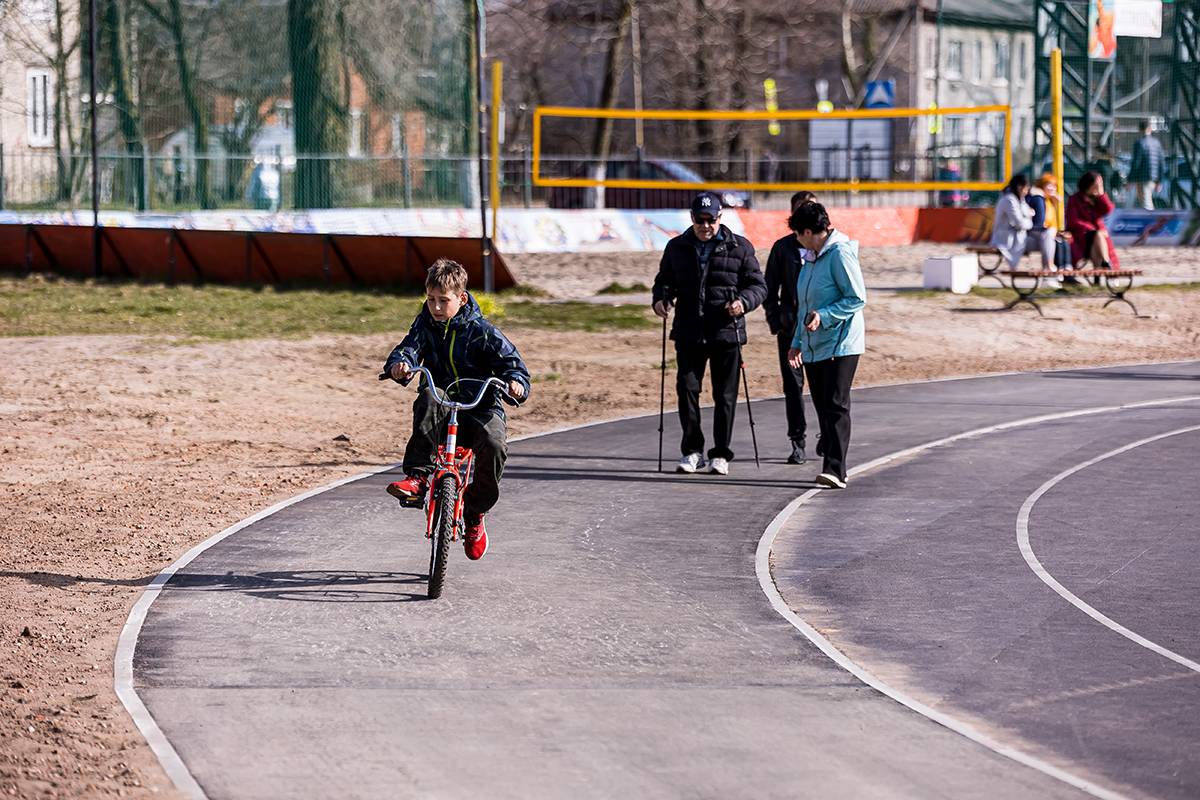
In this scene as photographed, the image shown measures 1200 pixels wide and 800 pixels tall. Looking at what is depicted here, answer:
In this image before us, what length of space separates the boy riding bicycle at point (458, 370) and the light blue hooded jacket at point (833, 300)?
11.9 feet

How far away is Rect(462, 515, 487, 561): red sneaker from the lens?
9203 mm

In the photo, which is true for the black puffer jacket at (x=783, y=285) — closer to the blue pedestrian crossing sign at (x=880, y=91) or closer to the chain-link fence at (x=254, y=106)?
the chain-link fence at (x=254, y=106)

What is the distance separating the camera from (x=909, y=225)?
124 feet

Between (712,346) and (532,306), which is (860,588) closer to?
(712,346)

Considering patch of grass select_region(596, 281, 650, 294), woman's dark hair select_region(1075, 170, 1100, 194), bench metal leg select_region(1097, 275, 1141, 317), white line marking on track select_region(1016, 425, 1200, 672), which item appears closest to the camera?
white line marking on track select_region(1016, 425, 1200, 672)

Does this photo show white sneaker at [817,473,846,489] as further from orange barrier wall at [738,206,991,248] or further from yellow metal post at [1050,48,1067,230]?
orange barrier wall at [738,206,991,248]

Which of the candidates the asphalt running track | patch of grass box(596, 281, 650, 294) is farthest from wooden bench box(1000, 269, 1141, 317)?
the asphalt running track

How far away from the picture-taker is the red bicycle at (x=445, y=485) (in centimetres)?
858

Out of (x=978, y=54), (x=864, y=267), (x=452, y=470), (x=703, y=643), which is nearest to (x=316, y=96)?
(x=864, y=267)

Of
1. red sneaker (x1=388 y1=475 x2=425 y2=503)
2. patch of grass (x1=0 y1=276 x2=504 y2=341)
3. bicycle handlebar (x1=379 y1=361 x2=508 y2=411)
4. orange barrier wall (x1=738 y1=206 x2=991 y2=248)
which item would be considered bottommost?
red sneaker (x1=388 y1=475 x2=425 y2=503)

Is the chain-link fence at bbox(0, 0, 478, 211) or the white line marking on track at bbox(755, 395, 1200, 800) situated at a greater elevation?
the chain-link fence at bbox(0, 0, 478, 211)

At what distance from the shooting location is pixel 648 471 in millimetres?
13070

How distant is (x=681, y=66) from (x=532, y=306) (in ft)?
123

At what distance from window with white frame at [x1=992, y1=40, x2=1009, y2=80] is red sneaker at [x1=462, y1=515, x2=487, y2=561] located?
76.9 metres
